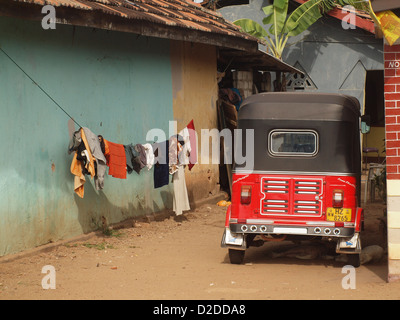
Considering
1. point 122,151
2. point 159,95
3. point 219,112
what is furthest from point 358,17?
point 122,151

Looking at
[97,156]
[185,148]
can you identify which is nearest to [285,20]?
[185,148]

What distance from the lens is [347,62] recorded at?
858 inches

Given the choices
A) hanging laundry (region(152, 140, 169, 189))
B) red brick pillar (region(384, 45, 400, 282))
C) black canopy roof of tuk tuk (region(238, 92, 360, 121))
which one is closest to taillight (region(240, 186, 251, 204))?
black canopy roof of tuk tuk (region(238, 92, 360, 121))

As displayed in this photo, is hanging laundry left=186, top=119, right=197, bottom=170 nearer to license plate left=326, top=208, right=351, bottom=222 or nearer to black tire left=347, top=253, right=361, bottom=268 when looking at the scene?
license plate left=326, top=208, right=351, bottom=222

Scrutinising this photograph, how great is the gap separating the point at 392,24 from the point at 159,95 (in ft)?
21.1

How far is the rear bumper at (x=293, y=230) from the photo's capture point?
30.9 ft

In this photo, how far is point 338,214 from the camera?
9453 mm

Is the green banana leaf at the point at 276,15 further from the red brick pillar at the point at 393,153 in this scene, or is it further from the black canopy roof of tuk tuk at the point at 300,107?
the red brick pillar at the point at 393,153

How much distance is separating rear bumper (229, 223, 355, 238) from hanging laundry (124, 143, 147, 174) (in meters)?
2.97

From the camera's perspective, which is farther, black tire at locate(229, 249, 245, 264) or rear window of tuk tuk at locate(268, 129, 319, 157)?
black tire at locate(229, 249, 245, 264)

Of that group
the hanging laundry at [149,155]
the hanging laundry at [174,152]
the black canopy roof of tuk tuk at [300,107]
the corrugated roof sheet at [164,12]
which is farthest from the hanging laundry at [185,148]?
the black canopy roof of tuk tuk at [300,107]

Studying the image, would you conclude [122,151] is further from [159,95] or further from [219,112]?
[219,112]

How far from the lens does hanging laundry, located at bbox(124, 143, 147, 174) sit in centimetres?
1219

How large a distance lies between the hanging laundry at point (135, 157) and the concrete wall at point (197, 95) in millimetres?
2236
